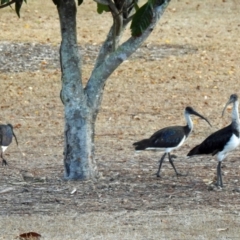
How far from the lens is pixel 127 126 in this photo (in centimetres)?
1316

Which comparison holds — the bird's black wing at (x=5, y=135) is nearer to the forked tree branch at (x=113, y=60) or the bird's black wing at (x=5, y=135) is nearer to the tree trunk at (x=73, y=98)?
the tree trunk at (x=73, y=98)

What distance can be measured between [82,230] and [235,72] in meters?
10.3

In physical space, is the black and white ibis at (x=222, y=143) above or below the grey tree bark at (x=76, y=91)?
below

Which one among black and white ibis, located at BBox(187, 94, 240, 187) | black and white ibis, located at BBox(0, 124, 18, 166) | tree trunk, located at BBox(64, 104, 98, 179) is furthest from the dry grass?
black and white ibis, located at BBox(0, 124, 18, 166)

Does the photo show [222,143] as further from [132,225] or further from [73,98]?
[132,225]

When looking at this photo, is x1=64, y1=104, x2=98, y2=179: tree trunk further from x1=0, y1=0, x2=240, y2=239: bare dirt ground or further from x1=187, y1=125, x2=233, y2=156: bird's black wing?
x1=187, y1=125, x2=233, y2=156: bird's black wing

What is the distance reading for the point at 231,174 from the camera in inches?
388

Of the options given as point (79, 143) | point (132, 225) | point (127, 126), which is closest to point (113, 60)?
point (79, 143)

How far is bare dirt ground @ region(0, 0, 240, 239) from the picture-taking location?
7.64 metres

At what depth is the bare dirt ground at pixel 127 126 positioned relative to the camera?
7641 millimetres

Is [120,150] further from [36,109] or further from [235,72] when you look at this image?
[235,72]

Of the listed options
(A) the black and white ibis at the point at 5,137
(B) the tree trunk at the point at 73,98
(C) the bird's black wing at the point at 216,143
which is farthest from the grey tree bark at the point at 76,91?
(A) the black and white ibis at the point at 5,137

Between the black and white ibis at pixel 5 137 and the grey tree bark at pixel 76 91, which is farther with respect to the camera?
the black and white ibis at pixel 5 137

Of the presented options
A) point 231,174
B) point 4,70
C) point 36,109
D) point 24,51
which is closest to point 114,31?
point 231,174
